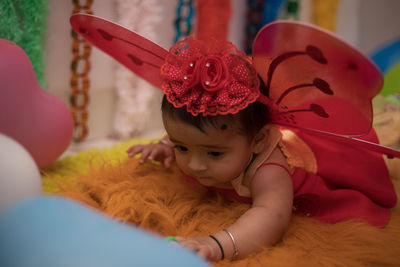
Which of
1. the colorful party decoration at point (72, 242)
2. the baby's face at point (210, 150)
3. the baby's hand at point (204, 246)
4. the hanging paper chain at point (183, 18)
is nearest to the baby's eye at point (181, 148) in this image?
the baby's face at point (210, 150)

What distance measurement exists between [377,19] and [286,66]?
1.88 metres

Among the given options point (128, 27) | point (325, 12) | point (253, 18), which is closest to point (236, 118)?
point (128, 27)

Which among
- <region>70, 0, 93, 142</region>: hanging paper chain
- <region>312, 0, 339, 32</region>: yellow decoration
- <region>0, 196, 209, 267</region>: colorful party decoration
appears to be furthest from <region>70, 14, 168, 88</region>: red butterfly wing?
<region>312, 0, 339, 32</region>: yellow decoration

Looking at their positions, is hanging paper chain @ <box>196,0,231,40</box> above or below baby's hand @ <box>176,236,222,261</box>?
above

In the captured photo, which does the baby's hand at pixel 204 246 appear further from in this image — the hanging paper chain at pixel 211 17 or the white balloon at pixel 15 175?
the hanging paper chain at pixel 211 17

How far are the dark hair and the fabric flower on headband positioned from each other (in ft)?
0.06

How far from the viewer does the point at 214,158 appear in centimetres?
80

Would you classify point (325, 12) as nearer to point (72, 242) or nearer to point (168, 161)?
point (168, 161)

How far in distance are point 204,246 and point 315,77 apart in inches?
14.1

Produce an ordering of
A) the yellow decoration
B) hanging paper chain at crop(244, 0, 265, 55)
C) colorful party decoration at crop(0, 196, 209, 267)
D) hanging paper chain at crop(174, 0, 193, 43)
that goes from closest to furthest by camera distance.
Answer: colorful party decoration at crop(0, 196, 209, 267) → hanging paper chain at crop(174, 0, 193, 43) → hanging paper chain at crop(244, 0, 265, 55) → the yellow decoration

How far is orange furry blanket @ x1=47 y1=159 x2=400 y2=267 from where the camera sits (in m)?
0.74

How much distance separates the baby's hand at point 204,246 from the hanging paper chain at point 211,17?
104 cm

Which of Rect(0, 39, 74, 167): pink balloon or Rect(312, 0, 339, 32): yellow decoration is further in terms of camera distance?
Rect(312, 0, 339, 32): yellow decoration

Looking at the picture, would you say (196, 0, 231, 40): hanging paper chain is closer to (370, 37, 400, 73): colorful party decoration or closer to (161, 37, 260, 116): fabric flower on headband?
(370, 37, 400, 73): colorful party decoration
